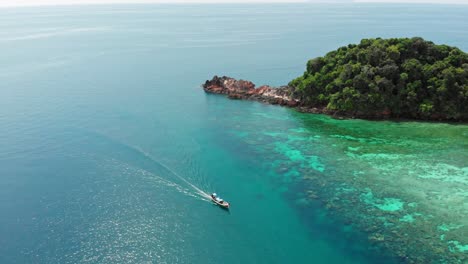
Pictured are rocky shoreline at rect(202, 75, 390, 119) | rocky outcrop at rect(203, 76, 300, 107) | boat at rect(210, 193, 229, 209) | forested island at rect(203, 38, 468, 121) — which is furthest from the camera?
rocky outcrop at rect(203, 76, 300, 107)

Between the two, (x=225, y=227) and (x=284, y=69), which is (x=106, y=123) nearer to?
(x=225, y=227)

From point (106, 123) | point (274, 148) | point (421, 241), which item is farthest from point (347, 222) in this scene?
point (106, 123)

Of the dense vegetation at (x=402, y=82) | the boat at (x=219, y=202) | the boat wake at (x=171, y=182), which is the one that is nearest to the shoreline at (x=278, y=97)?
the dense vegetation at (x=402, y=82)

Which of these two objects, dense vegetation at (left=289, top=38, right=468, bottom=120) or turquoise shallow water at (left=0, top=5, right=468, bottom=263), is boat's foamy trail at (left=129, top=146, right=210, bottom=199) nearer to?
turquoise shallow water at (left=0, top=5, right=468, bottom=263)

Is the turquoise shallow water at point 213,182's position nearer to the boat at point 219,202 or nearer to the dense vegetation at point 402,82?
the boat at point 219,202

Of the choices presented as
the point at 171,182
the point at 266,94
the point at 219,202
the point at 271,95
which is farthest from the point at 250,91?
the point at 219,202

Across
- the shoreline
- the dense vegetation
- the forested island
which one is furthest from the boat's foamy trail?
the dense vegetation

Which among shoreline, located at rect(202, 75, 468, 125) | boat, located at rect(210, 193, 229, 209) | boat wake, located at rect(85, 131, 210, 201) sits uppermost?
shoreline, located at rect(202, 75, 468, 125)
